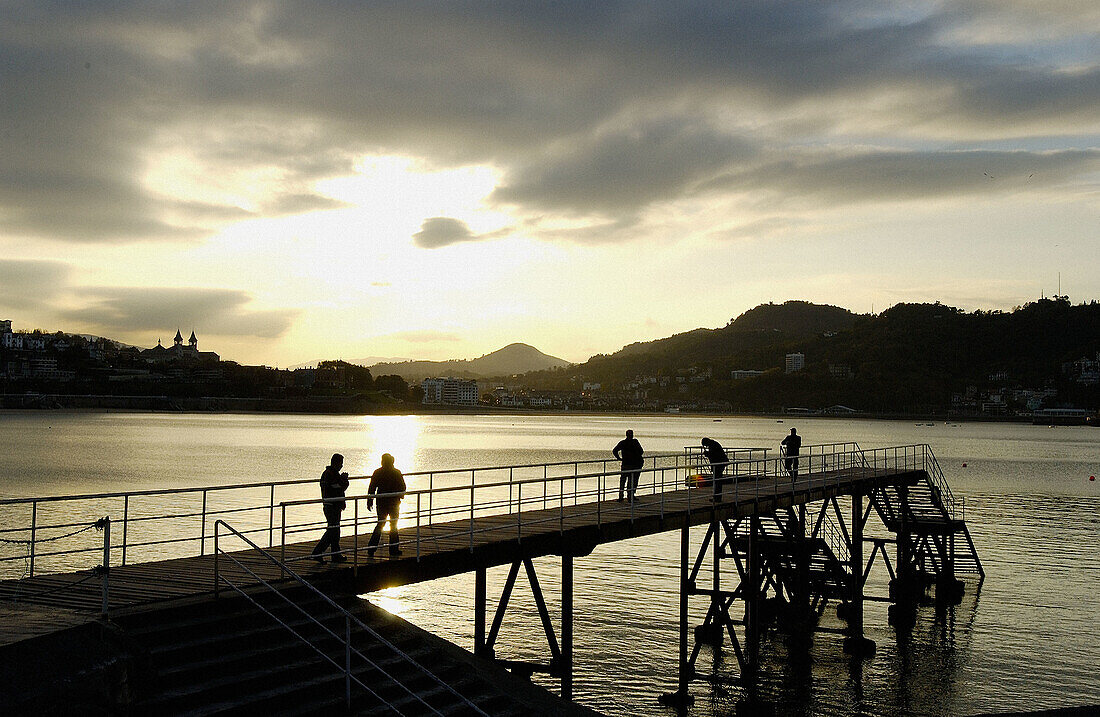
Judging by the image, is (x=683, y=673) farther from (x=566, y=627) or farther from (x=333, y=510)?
(x=333, y=510)

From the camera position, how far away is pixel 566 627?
18219 mm

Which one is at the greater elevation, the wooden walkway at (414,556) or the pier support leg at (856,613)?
the wooden walkway at (414,556)

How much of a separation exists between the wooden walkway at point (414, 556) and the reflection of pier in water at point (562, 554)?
31 mm

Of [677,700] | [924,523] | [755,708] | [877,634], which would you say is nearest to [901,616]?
[877,634]

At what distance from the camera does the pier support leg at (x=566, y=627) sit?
1783cm

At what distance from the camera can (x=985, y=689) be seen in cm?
2417

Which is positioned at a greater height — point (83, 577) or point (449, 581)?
point (83, 577)

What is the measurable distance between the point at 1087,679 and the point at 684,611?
1136 centimetres

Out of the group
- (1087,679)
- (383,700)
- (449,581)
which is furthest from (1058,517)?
(383,700)

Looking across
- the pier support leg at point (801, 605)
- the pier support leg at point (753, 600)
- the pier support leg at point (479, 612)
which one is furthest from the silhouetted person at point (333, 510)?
the pier support leg at point (801, 605)

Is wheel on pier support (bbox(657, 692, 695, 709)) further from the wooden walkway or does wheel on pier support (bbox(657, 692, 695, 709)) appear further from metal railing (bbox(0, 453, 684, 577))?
metal railing (bbox(0, 453, 684, 577))

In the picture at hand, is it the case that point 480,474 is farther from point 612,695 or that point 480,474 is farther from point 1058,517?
point 612,695

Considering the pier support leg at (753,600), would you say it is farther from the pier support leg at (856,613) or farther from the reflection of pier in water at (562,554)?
the pier support leg at (856,613)

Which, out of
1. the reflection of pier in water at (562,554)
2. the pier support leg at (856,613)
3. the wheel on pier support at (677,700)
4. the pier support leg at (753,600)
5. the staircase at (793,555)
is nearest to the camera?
the reflection of pier in water at (562,554)
